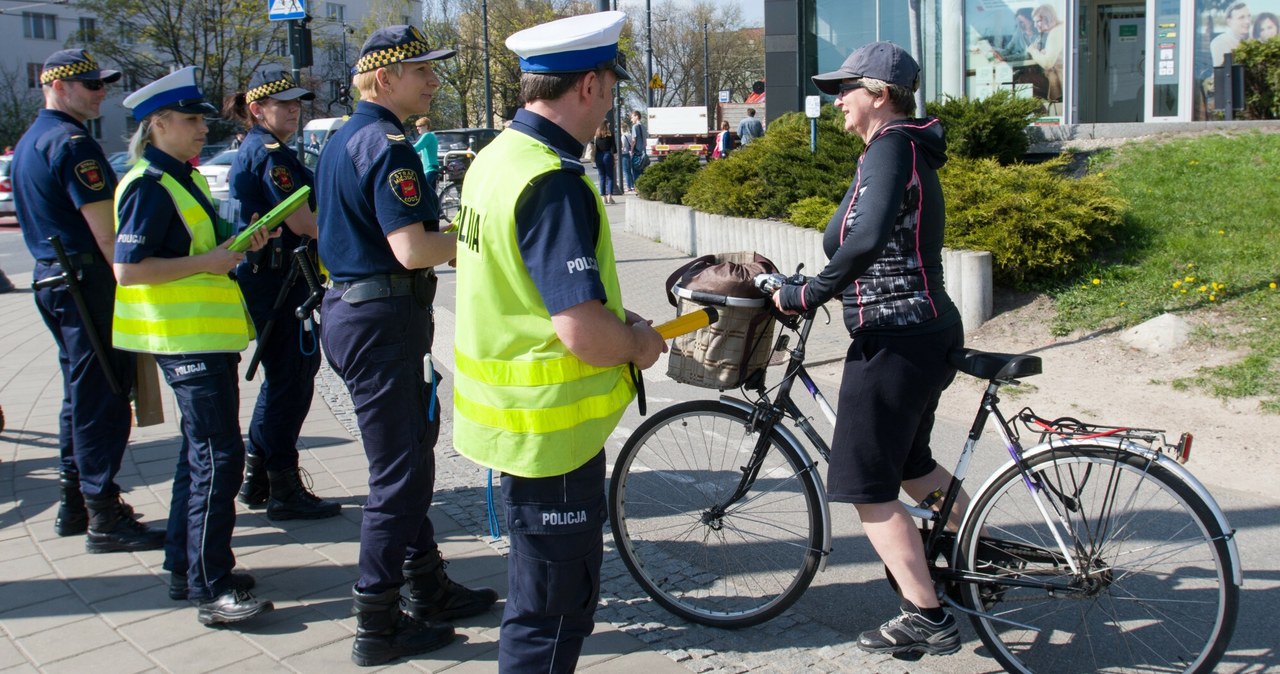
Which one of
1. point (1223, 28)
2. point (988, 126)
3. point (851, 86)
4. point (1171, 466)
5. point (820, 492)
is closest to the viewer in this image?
point (1171, 466)

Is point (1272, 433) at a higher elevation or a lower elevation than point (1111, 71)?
lower

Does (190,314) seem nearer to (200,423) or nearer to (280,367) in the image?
(200,423)

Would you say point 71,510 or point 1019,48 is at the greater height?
point 1019,48

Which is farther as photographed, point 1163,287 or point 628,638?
point 1163,287

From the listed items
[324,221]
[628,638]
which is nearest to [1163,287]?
[628,638]

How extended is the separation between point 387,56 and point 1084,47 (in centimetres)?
1780

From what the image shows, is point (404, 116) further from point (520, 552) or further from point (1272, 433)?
point (1272, 433)

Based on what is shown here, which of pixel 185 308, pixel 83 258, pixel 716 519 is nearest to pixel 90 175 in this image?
pixel 83 258

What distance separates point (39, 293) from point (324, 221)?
1.87m

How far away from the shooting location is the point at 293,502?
5074 mm

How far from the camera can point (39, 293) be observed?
15.5 feet

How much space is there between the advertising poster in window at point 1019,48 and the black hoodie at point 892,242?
16.1 m

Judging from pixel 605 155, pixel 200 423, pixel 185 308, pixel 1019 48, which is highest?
pixel 1019 48

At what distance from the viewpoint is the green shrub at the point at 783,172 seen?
37.4 feet
